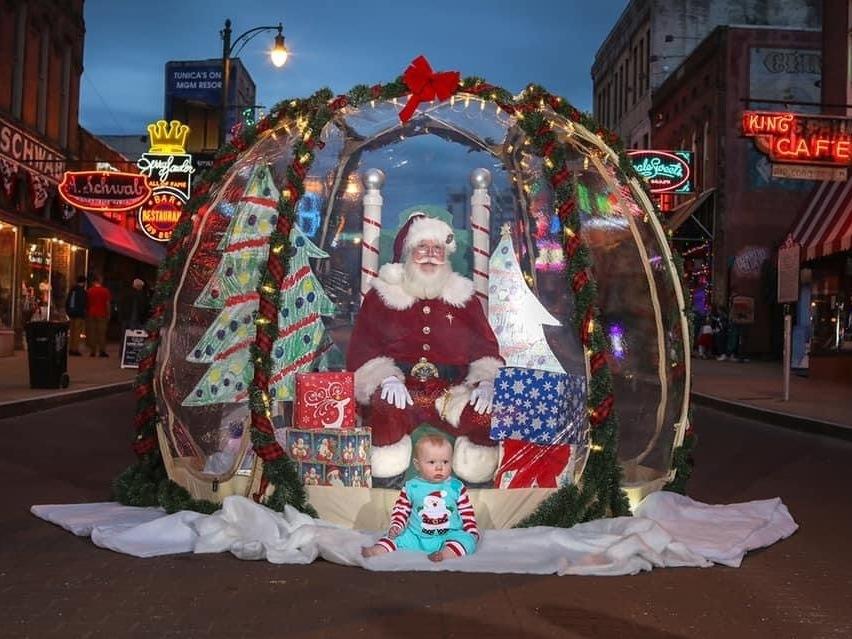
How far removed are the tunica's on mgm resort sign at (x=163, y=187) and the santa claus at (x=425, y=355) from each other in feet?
62.9

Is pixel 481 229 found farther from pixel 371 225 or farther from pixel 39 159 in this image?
pixel 39 159

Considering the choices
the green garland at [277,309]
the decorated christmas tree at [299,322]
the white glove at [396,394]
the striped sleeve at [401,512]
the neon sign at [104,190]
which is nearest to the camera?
the striped sleeve at [401,512]

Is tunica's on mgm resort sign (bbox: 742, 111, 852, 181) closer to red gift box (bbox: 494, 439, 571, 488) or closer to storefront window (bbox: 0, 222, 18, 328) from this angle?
red gift box (bbox: 494, 439, 571, 488)

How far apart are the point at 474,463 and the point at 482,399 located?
1.41ft

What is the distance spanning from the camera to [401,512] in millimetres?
5891

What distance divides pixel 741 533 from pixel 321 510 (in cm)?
279

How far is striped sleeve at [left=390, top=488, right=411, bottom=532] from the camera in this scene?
5.85 meters

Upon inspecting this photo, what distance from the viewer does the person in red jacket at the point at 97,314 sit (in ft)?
70.5

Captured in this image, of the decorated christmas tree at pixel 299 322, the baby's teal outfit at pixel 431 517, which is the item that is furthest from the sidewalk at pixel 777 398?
the baby's teal outfit at pixel 431 517

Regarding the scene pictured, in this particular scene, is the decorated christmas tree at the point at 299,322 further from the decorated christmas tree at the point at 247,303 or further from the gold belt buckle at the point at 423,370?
the gold belt buckle at the point at 423,370

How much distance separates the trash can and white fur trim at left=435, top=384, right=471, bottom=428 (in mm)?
9707

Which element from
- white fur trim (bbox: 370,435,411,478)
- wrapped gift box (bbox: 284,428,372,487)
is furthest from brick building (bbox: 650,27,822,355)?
wrapped gift box (bbox: 284,428,372,487)

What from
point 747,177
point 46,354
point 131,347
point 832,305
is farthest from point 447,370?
point 747,177

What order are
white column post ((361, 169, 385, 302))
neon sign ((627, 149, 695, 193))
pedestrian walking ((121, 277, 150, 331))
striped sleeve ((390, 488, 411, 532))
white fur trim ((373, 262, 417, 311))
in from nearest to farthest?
striped sleeve ((390, 488, 411, 532)) → white fur trim ((373, 262, 417, 311)) → white column post ((361, 169, 385, 302)) → pedestrian walking ((121, 277, 150, 331)) → neon sign ((627, 149, 695, 193))
